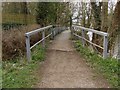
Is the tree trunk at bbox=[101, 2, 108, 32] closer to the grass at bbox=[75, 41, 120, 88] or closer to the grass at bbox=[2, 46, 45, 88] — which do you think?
the grass at bbox=[75, 41, 120, 88]

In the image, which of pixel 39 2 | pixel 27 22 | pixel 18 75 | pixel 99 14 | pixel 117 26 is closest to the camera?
pixel 18 75

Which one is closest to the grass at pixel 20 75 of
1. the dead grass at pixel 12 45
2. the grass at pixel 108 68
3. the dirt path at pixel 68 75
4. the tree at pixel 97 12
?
the dirt path at pixel 68 75

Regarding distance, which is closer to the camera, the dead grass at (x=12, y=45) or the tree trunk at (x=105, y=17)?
the dead grass at (x=12, y=45)

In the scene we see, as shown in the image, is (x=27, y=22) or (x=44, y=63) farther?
(x=27, y=22)

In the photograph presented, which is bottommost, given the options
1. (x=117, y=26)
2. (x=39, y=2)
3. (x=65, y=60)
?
(x=65, y=60)

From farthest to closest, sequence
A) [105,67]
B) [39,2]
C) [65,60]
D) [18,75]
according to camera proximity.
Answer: [39,2] → [65,60] → [105,67] → [18,75]

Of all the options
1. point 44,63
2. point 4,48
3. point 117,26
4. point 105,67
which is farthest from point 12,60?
point 117,26

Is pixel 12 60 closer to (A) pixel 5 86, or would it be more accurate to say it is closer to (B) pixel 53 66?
(B) pixel 53 66

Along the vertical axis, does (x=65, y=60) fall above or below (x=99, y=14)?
below

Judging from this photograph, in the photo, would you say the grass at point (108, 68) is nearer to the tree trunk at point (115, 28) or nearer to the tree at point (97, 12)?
the tree trunk at point (115, 28)

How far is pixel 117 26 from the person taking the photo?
407 inches

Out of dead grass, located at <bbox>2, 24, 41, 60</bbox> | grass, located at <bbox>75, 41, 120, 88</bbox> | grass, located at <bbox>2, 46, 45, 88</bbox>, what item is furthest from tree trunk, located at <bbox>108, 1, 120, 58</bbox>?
grass, located at <bbox>2, 46, 45, 88</bbox>

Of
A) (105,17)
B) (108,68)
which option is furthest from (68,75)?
(105,17)

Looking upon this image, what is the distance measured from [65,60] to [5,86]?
3.41 m
